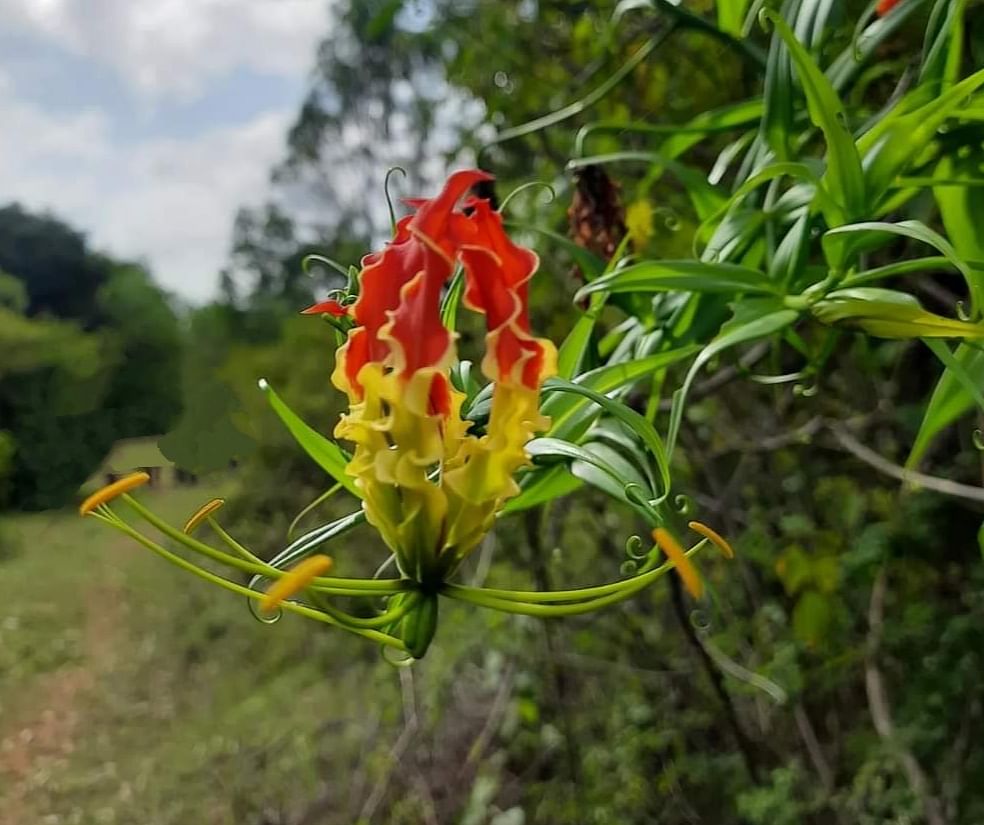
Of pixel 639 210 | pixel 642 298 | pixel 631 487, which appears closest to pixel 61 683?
pixel 639 210

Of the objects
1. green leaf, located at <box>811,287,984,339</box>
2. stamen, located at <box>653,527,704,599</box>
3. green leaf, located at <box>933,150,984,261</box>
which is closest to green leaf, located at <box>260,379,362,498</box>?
stamen, located at <box>653,527,704,599</box>

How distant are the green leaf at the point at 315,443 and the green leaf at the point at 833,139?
28cm

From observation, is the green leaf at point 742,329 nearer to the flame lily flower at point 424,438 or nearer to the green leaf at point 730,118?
the flame lily flower at point 424,438

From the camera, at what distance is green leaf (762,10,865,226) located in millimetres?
496

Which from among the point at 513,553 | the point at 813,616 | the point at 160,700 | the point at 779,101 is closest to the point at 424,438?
the point at 779,101

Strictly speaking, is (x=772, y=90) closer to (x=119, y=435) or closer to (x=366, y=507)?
(x=366, y=507)

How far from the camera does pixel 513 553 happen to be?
6.37ft

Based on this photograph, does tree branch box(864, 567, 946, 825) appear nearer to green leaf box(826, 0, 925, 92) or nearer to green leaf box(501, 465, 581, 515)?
green leaf box(826, 0, 925, 92)

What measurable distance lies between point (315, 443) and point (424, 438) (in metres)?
0.09

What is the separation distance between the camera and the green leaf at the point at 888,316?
0.44 metres

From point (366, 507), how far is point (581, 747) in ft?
5.28

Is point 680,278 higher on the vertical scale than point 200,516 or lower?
higher

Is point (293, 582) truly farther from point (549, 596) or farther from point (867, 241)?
point (867, 241)

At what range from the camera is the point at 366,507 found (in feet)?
1.30
